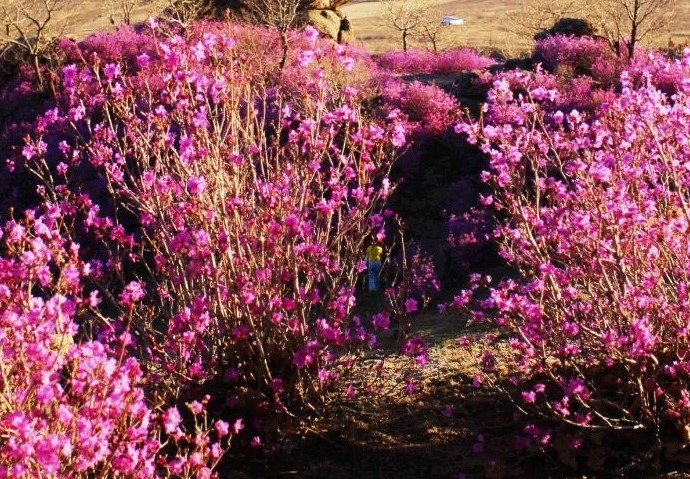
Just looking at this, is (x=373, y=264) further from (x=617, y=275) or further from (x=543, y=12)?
(x=543, y=12)

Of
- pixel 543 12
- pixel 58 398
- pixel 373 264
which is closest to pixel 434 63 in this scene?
pixel 543 12

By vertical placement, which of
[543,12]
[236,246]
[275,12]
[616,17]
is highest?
[275,12]

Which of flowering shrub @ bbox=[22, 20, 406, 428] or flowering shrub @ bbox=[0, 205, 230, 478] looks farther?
flowering shrub @ bbox=[22, 20, 406, 428]

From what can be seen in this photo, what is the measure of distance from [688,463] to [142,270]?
11865 millimetres

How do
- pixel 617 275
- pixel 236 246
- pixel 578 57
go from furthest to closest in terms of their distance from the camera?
pixel 578 57 → pixel 236 246 → pixel 617 275

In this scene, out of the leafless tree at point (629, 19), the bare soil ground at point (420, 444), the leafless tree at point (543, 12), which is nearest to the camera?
the bare soil ground at point (420, 444)

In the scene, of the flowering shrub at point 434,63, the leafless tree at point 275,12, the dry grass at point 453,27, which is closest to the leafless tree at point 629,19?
the flowering shrub at point 434,63

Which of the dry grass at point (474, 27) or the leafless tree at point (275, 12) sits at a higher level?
the leafless tree at point (275, 12)

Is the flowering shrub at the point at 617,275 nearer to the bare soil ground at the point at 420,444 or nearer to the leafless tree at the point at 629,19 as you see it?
the bare soil ground at the point at 420,444

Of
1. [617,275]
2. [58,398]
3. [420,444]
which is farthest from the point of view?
[420,444]

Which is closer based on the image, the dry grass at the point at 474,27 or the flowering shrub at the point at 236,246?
the flowering shrub at the point at 236,246

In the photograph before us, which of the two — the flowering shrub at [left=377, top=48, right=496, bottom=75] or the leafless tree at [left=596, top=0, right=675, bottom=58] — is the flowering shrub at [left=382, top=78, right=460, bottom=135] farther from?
the flowering shrub at [left=377, top=48, right=496, bottom=75]

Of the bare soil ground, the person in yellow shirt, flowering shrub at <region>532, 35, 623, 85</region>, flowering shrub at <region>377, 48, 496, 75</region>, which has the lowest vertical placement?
the person in yellow shirt

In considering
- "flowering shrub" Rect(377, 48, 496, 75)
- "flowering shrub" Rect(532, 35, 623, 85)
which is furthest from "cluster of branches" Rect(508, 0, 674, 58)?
"flowering shrub" Rect(377, 48, 496, 75)
